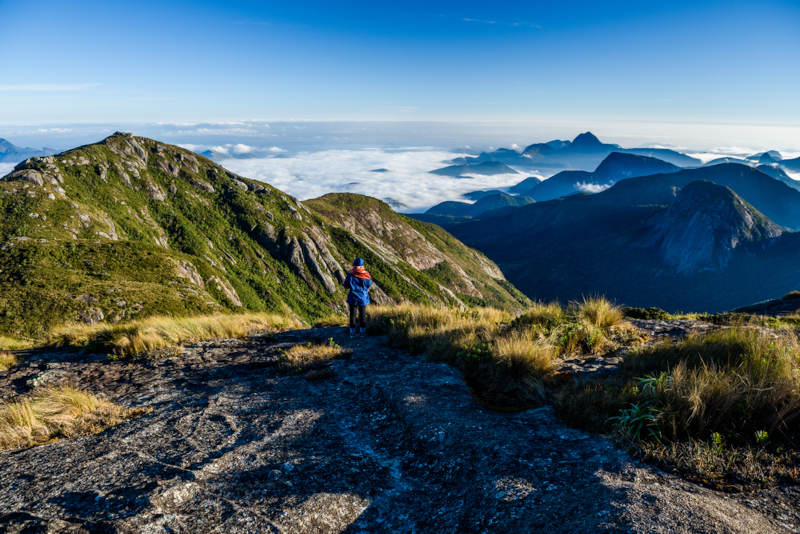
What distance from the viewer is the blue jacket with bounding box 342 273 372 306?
12.3m

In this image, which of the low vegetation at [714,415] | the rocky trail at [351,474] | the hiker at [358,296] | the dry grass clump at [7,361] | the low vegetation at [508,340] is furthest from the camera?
the hiker at [358,296]

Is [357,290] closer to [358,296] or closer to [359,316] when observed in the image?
[358,296]

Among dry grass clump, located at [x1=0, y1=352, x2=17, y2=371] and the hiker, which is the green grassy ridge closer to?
dry grass clump, located at [x1=0, y1=352, x2=17, y2=371]

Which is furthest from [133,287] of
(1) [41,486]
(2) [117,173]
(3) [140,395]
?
(2) [117,173]

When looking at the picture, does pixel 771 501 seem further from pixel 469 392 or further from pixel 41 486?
pixel 41 486

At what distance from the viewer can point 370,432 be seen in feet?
18.9

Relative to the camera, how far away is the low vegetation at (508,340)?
264 inches

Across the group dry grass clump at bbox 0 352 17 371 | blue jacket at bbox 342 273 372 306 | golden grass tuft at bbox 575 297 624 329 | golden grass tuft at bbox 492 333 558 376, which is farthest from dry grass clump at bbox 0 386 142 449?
golden grass tuft at bbox 575 297 624 329

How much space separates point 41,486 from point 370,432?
4163 millimetres

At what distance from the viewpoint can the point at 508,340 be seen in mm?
7785

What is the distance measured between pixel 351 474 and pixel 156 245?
10462 cm

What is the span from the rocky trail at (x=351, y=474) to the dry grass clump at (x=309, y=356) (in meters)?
1.23

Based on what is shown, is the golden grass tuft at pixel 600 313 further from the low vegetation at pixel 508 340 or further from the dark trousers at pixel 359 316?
the dark trousers at pixel 359 316

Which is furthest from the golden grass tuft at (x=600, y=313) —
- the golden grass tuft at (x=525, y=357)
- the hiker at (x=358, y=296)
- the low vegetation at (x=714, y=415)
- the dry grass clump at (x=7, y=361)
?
the dry grass clump at (x=7, y=361)
